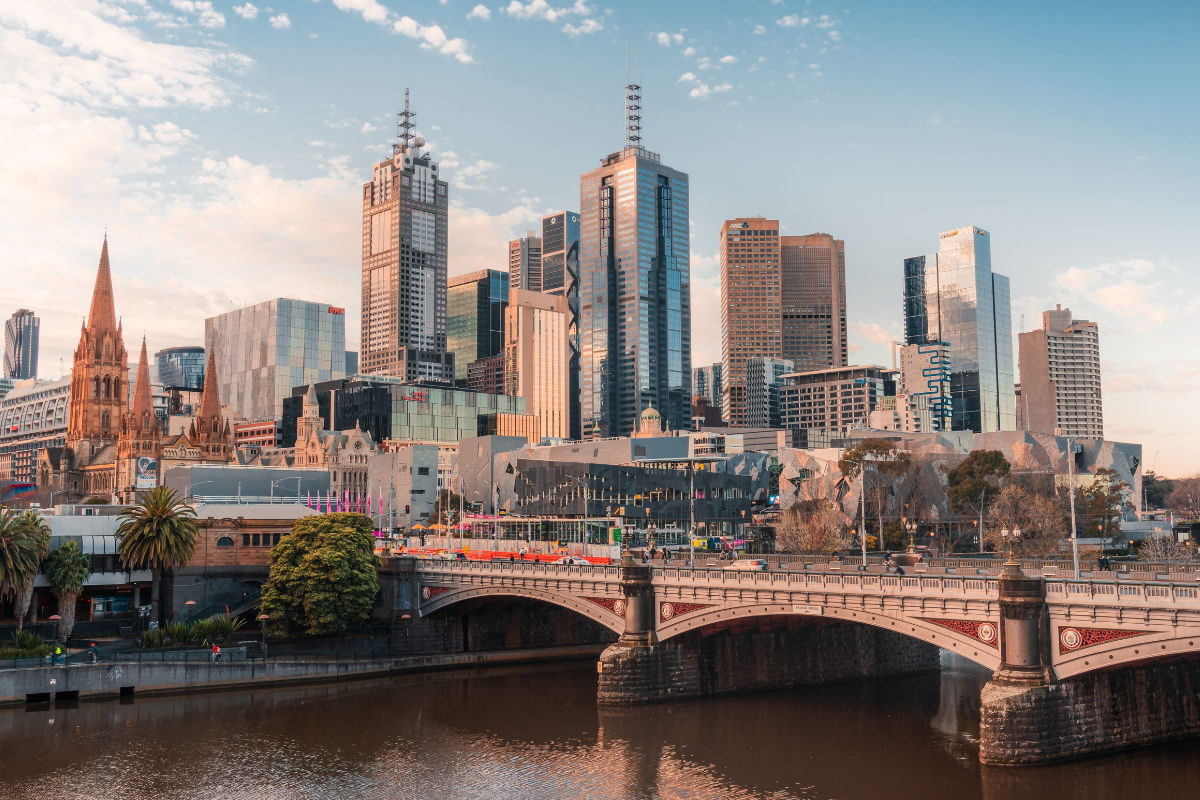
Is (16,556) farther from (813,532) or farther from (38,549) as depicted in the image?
(813,532)

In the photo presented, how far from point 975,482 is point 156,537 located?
10348cm

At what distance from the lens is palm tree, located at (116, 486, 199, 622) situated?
87.2 meters

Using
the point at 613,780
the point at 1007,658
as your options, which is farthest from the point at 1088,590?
the point at 613,780

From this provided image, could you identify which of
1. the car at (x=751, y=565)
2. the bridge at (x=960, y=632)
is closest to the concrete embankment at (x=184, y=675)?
the bridge at (x=960, y=632)

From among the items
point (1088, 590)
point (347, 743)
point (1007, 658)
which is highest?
point (1088, 590)

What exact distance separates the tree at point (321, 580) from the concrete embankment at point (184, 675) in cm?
431

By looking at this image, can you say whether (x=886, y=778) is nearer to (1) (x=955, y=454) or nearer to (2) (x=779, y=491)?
(1) (x=955, y=454)

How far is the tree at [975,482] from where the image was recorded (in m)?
140

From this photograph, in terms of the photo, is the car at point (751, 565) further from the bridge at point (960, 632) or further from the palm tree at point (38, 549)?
the palm tree at point (38, 549)

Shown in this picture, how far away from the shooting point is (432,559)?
9100cm

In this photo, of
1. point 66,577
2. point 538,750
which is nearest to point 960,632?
point 538,750

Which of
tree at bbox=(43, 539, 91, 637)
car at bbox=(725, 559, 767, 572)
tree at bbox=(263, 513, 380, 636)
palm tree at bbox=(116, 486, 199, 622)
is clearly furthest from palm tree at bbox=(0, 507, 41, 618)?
car at bbox=(725, 559, 767, 572)

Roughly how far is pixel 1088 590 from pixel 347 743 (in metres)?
42.7

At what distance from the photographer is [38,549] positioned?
273ft
